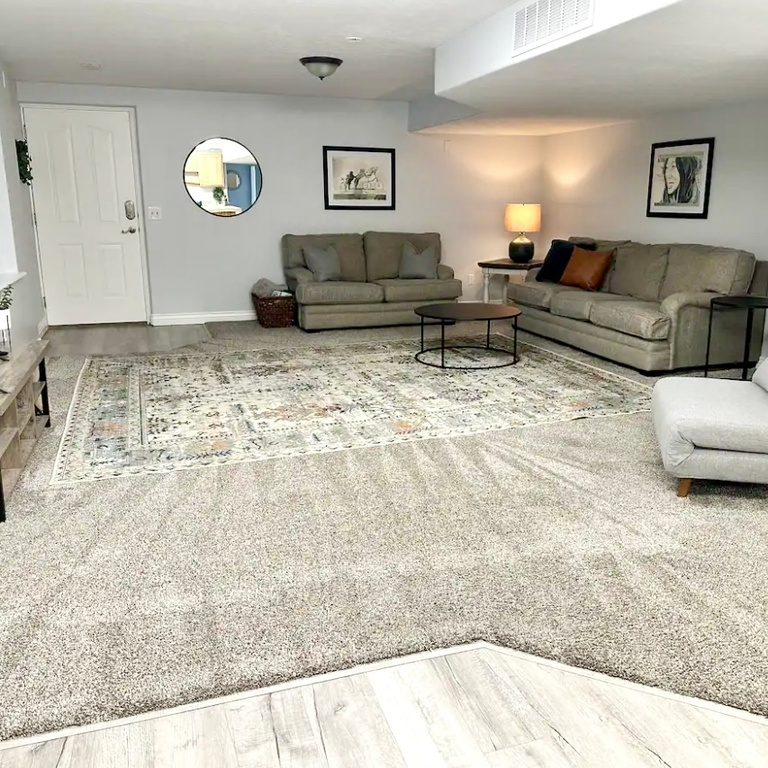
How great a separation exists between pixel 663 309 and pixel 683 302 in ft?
0.45

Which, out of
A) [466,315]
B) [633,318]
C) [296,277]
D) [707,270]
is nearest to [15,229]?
[296,277]

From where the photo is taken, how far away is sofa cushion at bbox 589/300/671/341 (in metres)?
4.89

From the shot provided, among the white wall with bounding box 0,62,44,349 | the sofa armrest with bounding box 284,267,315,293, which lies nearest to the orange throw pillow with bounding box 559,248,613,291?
the sofa armrest with bounding box 284,267,315,293

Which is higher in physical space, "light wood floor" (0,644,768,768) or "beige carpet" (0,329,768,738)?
"beige carpet" (0,329,768,738)

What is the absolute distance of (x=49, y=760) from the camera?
1598 mm

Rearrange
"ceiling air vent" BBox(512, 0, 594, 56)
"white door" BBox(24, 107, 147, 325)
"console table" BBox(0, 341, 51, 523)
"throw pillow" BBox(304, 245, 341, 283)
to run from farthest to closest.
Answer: "throw pillow" BBox(304, 245, 341, 283), "white door" BBox(24, 107, 147, 325), "ceiling air vent" BBox(512, 0, 594, 56), "console table" BBox(0, 341, 51, 523)

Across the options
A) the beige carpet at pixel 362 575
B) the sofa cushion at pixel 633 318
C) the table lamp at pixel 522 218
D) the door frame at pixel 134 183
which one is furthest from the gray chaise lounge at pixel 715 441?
the door frame at pixel 134 183

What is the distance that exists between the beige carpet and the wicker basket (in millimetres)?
3558

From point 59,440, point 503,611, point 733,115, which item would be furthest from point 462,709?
point 733,115

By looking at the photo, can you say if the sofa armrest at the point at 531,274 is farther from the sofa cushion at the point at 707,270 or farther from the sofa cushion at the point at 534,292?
the sofa cushion at the point at 707,270

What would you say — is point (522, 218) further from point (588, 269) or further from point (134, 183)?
point (134, 183)

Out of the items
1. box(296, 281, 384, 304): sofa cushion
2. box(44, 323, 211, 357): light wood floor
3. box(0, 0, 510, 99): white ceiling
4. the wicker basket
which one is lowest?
box(44, 323, 211, 357): light wood floor

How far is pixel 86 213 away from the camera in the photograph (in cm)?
681

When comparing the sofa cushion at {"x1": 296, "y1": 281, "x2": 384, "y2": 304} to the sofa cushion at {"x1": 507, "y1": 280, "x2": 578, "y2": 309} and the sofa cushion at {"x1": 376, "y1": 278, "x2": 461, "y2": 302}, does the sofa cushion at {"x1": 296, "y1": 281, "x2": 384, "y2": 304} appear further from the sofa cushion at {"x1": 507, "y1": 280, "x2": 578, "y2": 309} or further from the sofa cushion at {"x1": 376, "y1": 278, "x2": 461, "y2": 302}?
the sofa cushion at {"x1": 507, "y1": 280, "x2": 578, "y2": 309}
